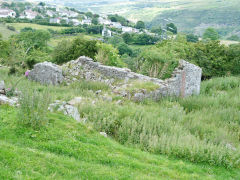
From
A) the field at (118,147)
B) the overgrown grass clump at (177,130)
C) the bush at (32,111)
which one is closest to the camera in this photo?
the field at (118,147)

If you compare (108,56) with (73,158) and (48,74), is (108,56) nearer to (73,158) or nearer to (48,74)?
(48,74)

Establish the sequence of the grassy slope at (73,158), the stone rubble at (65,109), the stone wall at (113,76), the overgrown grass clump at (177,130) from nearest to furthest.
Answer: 1. the grassy slope at (73,158)
2. the overgrown grass clump at (177,130)
3. the stone rubble at (65,109)
4. the stone wall at (113,76)

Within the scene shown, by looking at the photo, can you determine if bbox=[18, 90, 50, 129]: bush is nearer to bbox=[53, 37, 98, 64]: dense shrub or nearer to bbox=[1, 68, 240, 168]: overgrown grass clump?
bbox=[1, 68, 240, 168]: overgrown grass clump

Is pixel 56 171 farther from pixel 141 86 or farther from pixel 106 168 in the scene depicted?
pixel 141 86

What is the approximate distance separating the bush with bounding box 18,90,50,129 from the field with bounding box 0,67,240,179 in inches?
6.5

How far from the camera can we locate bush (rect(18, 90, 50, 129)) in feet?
19.1

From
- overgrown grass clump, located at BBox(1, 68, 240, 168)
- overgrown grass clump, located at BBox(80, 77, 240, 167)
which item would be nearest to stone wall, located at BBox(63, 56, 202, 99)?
overgrown grass clump, located at BBox(1, 68, 240, 168)

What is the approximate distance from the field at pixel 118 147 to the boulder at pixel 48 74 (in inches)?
199

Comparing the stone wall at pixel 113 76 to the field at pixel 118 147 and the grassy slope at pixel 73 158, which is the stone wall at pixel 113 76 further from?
the grassy slope at pixel 73 158

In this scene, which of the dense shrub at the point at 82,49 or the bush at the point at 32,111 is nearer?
the bush at the point at 32,111

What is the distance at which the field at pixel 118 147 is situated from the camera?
459cm

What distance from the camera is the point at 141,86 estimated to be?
12102mm

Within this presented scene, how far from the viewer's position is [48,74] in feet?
47.0

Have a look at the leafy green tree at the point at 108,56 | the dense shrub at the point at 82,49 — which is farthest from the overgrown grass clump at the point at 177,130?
the dense shrub at the point at 82,49
